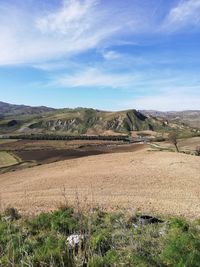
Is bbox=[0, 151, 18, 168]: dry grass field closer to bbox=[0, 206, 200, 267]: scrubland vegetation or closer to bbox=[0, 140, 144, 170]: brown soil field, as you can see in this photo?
bbox=[0, 140, 144, 170]: brown soil field

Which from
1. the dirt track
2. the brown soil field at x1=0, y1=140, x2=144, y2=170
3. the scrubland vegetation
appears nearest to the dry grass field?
the brown soil field at x1=0, y1=140, x2=144, y2=170

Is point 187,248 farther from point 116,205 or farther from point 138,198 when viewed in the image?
point 138,198

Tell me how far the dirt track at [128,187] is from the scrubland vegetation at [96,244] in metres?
1.71

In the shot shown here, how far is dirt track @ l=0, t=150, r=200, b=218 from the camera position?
23.4 metres

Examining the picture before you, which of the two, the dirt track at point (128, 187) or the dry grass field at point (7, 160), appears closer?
the dirt track at point (128, 187)

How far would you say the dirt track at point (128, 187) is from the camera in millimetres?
23370

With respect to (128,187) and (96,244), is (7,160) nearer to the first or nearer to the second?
(128,187)

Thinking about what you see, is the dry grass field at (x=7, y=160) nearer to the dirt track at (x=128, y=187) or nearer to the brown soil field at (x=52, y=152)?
the brown soil field at (x=52, y=152)

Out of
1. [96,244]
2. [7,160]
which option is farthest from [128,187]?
[7,160]

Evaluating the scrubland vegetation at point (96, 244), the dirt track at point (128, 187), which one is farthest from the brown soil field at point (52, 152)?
the scrubland vegetation at point (96, 244)

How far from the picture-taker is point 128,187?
106 feet

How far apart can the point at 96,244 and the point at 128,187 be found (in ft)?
70.0

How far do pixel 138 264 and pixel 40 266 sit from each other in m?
2.17

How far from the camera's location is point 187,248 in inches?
394
